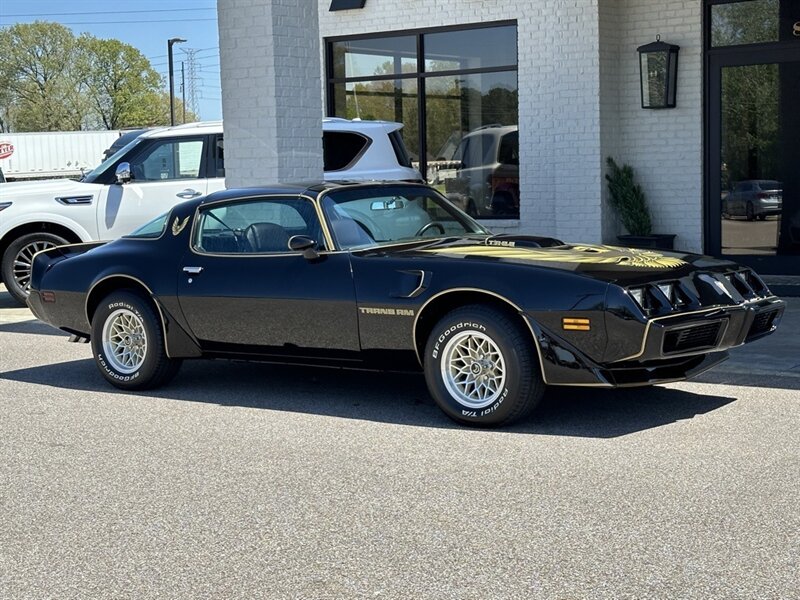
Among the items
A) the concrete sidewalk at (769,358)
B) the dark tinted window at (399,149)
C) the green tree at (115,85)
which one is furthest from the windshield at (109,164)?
the green tree at (115,85)

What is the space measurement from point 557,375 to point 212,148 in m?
7.13

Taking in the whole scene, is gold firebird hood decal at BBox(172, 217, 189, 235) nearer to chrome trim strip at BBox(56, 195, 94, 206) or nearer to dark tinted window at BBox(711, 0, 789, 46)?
chrome trim strip at BBox(56, 195, 94, 206)

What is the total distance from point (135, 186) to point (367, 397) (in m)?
5.80

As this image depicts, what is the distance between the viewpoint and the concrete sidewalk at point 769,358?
852 cm

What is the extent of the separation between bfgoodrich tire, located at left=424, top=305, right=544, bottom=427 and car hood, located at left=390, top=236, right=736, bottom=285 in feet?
1.29

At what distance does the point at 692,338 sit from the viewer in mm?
6848

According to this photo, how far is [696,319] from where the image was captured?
22.4 ft

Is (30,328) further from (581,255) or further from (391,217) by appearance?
(581,255)

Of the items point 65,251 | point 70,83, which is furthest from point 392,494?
point 70,83

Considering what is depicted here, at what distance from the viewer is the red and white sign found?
155 feet

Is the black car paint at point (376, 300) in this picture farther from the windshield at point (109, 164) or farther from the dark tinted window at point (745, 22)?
the dark tinted window at point (745, 22)

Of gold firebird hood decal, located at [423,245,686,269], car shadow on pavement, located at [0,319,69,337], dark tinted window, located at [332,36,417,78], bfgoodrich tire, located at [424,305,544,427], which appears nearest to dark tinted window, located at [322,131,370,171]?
dark tinted window, located at [332,36,417,78]

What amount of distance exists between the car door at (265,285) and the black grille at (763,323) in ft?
7.65

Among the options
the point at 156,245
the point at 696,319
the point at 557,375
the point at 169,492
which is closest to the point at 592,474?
the point at 557,375
